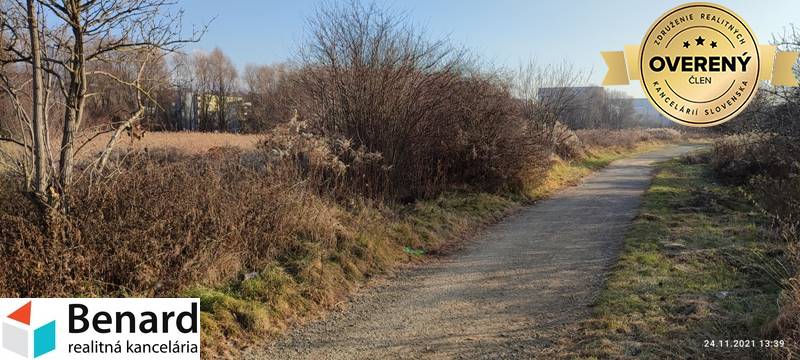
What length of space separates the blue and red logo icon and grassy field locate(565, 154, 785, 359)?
436 centimetres

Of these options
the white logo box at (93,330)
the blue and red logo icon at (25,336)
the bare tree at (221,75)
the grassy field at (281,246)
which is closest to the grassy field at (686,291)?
the grassy field at (281,246)

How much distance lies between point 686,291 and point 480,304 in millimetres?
2267

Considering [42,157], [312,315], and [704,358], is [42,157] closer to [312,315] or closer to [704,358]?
[312,315]

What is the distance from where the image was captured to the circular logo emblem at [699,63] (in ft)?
21.6

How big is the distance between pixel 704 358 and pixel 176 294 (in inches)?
187

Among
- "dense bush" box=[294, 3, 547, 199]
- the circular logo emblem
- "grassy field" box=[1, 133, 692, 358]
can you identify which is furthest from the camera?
"dense bush" box=[294, 3, 547, 199]

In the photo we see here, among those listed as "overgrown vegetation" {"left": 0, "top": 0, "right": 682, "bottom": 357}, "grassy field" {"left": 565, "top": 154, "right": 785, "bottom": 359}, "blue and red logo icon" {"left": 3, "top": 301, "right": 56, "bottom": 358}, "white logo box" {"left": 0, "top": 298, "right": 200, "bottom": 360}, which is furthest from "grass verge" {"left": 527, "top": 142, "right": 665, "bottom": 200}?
"blue and red logo icon" {"left": 3, "top": 301, "right": 56, "bottom": 358}

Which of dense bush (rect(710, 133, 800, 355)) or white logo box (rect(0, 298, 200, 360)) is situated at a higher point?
dense bush (rect(710, 133, 800, 355))

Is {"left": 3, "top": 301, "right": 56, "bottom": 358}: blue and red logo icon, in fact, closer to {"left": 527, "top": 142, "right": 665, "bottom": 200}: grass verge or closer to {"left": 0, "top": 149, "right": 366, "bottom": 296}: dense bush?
{"left": 0, "top": 149, "right": 366, "bottom": 296}: dense bush

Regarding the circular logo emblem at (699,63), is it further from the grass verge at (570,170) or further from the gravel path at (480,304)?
the grass verge at (570,170)

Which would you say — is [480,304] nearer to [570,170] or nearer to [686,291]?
[686,291]

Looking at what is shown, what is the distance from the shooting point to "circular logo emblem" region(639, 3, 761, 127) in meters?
6.59

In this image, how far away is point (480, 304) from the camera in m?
5.62

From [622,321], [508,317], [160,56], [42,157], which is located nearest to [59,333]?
[42,157]
